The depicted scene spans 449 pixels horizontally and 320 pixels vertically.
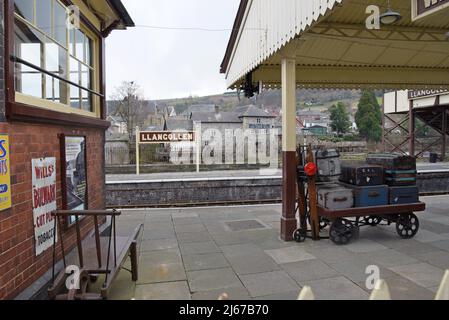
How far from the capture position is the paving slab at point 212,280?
4.85 m

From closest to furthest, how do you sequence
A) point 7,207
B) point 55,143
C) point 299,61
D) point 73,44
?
1. point 7,207
2. point 55,143
3. point 73,44
4. point 299,61

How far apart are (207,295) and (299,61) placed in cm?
638

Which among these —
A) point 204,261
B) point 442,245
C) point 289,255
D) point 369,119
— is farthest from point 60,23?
point 369,119

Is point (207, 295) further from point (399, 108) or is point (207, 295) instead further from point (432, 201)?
point (399, 108)

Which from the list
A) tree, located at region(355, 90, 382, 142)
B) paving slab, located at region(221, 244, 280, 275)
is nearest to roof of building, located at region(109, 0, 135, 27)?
paving slab, located at region(221, 244, 280, 275)

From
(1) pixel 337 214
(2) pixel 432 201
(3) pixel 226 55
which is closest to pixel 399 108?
(2) pixel 432 201

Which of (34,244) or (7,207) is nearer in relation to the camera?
(7,207)

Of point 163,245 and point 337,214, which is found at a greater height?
point 337,214

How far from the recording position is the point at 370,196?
6.75 metres

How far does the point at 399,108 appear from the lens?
1021 inches

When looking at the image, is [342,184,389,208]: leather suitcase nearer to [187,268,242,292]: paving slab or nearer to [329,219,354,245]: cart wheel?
[329,219,354,245]: cart wheel

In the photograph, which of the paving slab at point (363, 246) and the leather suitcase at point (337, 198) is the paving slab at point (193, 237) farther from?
the paving slab at point (363, 246)
